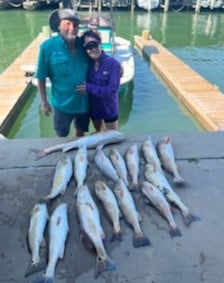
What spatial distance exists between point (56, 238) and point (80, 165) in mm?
855

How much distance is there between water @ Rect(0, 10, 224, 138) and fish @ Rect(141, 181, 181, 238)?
4529 mm

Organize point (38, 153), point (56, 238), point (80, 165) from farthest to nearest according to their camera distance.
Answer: point (38, 153) → point (80, 165) → point (56, 238)

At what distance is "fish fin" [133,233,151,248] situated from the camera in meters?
2.31

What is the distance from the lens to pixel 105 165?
3.06 m

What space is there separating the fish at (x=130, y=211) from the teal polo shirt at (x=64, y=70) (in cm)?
119

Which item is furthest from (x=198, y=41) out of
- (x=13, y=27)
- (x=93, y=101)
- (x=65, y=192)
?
(x=65, y=192)

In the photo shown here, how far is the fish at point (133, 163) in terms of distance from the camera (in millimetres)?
2886

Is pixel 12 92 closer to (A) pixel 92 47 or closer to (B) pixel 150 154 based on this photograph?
(A) pixel 92 47

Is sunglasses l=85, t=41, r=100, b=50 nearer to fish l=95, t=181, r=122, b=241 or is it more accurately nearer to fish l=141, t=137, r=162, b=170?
fish l=141, t=137, r=162, b=170

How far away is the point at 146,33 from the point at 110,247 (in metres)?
13.1

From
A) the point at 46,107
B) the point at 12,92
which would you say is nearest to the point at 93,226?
the point at 46,107

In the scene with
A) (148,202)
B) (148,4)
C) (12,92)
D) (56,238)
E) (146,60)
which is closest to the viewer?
(56,238)

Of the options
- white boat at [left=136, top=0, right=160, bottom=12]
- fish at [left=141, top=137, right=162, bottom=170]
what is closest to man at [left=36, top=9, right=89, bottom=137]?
fish at [left=141, top=137, right=162, bottom=170]

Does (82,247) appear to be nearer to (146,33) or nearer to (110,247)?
(110,247)
